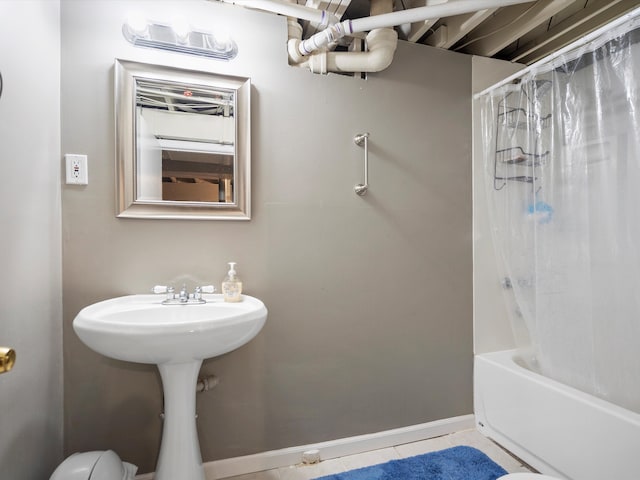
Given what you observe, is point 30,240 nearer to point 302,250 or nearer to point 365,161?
point 302,250

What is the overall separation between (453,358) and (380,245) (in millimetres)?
805

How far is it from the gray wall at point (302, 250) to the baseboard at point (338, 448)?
37 mm

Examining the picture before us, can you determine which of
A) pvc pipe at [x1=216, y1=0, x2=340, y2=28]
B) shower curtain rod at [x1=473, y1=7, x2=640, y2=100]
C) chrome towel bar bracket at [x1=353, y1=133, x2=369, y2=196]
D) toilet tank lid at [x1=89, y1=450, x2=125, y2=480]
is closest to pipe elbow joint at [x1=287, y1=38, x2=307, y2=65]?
pvc pipe at [x1=216, y1=0, x2=340, y2=28]

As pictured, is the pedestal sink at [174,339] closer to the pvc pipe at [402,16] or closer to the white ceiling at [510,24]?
the pvc pipe at [402,16]

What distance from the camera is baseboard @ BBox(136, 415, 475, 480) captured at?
1.42m

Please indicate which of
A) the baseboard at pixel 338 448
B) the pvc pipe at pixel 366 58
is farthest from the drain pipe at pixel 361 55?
the baseboard at pixel 338 448

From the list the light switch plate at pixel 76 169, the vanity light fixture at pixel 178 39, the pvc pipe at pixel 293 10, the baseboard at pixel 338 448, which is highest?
the pvc pipe at pixel 293 10

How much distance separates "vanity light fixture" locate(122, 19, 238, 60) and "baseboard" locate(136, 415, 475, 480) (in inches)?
70.9

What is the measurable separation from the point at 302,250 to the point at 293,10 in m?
1.06

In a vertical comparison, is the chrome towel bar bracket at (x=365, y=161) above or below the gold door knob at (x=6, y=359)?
above

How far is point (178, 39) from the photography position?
4.27 feet

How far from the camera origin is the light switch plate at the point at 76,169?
123 cm

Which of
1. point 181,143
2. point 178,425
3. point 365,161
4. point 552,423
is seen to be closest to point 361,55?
point 365,161

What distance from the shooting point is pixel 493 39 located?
1788 millimetres
